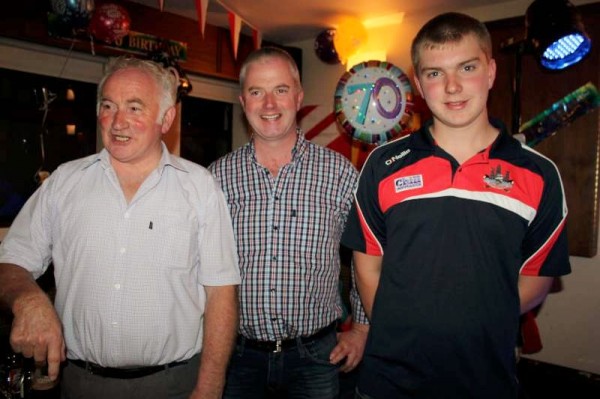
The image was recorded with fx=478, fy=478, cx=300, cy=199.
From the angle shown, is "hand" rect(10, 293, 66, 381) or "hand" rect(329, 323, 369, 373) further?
"hand" rect(329, 323, 369, 373)

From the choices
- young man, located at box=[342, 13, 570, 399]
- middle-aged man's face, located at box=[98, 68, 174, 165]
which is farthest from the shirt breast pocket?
young man, located at box=[342, 13, 570, 399]

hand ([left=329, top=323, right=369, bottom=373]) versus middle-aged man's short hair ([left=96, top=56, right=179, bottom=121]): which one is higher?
middle-aged man's short hair ([left=96, top=56, right=179, bottom=121])

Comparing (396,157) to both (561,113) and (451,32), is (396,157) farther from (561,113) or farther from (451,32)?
(561,113)

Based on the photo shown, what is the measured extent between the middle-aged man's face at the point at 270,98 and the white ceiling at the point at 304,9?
2294 mm

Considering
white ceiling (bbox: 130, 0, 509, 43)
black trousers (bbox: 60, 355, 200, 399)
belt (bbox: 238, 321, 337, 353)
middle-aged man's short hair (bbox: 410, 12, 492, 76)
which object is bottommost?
black trousers (bbox: 60, 355, 200, 399)

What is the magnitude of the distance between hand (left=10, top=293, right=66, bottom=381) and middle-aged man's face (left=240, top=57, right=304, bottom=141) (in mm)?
1030

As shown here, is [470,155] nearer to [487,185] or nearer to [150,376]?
[487,185]

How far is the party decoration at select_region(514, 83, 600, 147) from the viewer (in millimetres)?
3920

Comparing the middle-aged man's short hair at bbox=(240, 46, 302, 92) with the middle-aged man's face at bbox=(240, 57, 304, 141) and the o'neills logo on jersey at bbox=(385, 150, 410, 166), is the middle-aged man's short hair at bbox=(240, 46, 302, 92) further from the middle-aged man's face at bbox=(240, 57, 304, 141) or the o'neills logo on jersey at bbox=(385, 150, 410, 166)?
the o'neills logo on jersey at bbox=(385, 150, 410, 166)

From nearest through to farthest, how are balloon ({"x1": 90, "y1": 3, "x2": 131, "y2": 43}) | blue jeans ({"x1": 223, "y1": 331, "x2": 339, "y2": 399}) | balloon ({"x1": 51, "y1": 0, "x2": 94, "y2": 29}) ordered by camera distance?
1. blue jeans ({"x1": 223, "y1": 331, "x2": 339, "y2": 399})
2. balloon ({"x1": 51, "y1": 0, "x2": 94, "y2": 29})
3. balloon ({"x1": 90, "y1": 3, "x2": 131, "y2": 43})

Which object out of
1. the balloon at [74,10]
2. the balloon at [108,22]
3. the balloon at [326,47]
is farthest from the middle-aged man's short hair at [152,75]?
the balloon at [326,47]

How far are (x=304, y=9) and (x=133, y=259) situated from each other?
12.1 ft

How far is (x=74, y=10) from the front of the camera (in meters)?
3.16

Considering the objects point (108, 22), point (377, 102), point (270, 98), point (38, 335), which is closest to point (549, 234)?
point (270, 98)
